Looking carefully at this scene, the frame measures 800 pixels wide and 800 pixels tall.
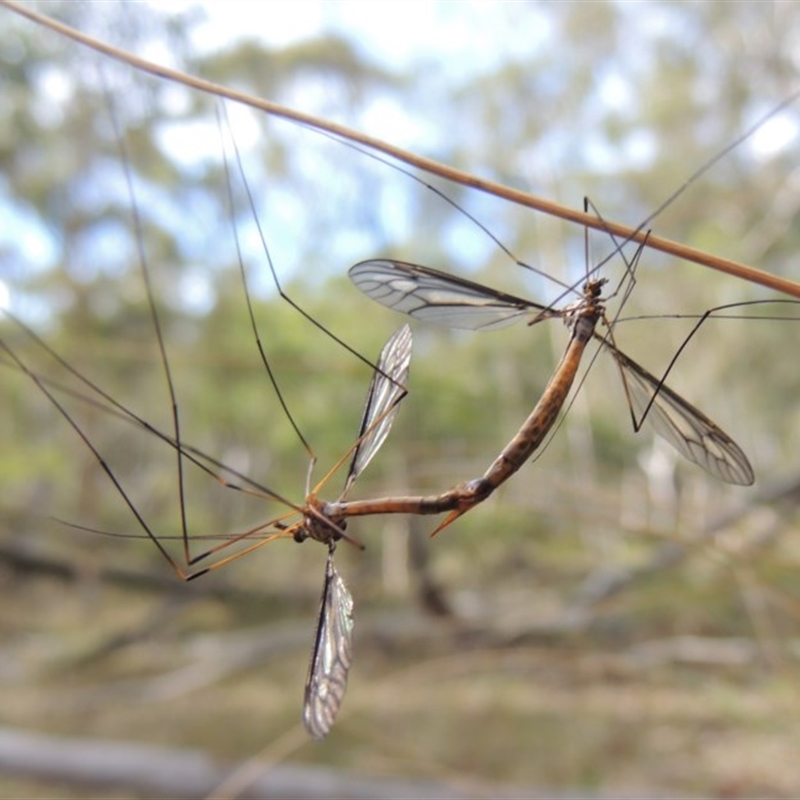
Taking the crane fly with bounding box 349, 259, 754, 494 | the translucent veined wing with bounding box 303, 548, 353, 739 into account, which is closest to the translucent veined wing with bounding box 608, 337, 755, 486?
the crane fly with bounding box 349, 259, 754, 494

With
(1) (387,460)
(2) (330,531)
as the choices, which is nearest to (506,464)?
(2) (330,531)

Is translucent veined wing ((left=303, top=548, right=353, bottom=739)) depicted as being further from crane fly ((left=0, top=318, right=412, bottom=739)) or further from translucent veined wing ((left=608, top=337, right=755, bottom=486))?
translucent veined wing ((left=608, top=337, right=755, bottom=486))

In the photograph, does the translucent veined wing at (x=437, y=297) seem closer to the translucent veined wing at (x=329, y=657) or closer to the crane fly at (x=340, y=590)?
the crane fly at (x=340, y=590)

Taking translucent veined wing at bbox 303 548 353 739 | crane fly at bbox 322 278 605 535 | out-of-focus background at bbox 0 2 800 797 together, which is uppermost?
out-of-focus background at bbox 0 2 800 797

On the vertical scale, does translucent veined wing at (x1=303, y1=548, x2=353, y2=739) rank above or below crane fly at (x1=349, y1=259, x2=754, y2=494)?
below

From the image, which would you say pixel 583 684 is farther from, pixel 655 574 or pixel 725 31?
pixel 725 31

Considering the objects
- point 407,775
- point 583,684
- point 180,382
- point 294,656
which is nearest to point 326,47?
point 180,382
